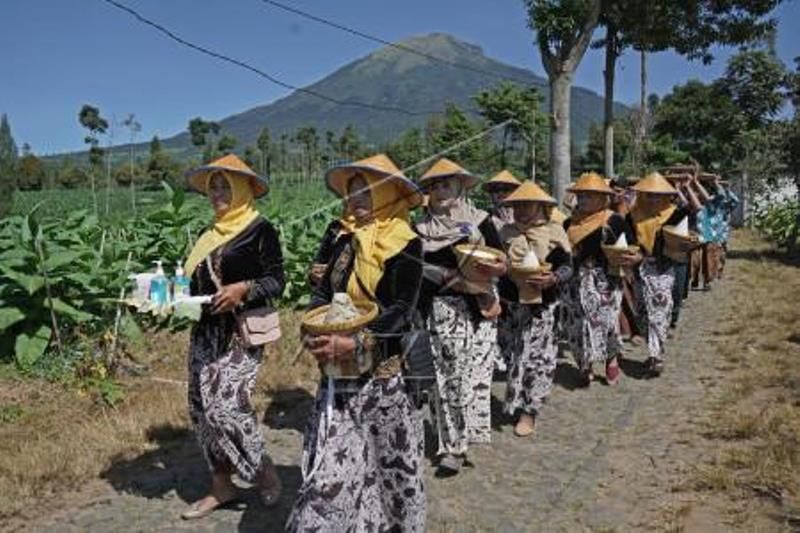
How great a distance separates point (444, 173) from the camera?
500 centimetres

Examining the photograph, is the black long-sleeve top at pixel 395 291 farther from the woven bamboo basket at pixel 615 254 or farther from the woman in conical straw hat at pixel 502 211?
the woven bamboo basket at pixel 615 254

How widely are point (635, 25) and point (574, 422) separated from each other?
9.43m

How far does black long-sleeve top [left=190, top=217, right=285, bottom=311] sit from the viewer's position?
13.0 ft

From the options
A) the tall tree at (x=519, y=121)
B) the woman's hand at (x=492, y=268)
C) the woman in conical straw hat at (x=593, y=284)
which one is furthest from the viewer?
the woman in conical straw hat at (x=593, y=284)

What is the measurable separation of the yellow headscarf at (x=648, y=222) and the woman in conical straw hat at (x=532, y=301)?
1.71 metres

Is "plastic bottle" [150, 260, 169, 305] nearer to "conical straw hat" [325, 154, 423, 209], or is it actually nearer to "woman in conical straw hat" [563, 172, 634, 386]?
"conical straw hat" [325, 154, 423, 209]

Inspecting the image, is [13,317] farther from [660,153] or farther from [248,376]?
[660,153]

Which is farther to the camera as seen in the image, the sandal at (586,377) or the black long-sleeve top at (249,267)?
the sandal at (586,377)

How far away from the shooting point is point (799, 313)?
382 inches

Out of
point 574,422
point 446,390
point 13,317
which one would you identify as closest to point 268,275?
point 446,390

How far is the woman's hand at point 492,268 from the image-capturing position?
15.8 ft

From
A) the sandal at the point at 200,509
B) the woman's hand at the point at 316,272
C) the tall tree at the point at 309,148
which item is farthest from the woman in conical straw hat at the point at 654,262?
the tall tree at the point at 309,148

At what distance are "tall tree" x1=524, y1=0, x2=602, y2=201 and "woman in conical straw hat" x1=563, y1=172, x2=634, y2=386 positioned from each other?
3.64 m

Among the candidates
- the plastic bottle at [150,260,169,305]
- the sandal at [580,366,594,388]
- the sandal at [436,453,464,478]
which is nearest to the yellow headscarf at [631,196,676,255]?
the sandal at [580,366,594,388]
